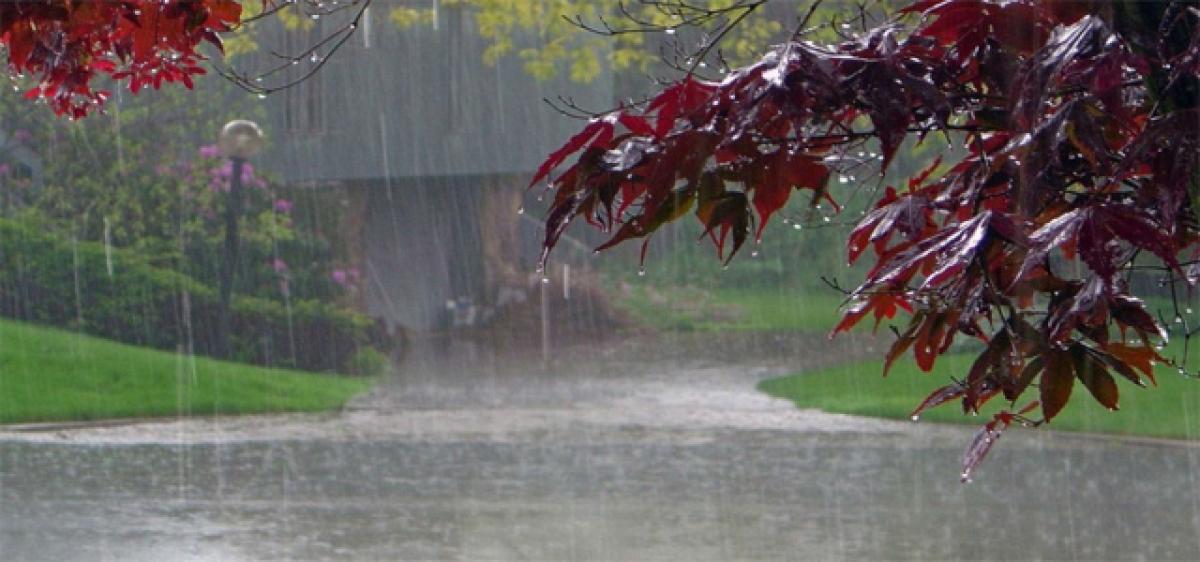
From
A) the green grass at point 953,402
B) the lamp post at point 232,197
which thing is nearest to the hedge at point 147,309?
the lamp post at point 232,197

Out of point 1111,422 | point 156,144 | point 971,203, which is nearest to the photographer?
point 971,203

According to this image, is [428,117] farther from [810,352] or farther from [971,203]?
[971,203]

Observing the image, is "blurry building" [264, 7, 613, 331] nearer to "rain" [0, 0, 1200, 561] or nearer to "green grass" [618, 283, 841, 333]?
"rain" [0, 0, 1200, 561]

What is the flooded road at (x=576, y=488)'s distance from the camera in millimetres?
7816

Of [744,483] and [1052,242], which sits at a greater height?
[1052,242]

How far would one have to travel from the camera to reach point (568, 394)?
625 inches

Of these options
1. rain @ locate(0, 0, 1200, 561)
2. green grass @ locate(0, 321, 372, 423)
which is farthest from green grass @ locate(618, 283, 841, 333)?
green grass @ locate(0, 321, 372, 423)

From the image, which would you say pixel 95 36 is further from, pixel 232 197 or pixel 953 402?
pixel 232 197

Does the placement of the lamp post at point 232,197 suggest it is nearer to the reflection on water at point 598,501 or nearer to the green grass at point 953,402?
the reflection on water at point 598,501

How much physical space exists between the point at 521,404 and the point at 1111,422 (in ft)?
18.2

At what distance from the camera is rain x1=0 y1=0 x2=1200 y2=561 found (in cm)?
827

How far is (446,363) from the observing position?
18.6 m

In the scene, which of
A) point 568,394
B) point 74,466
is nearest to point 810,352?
point 568,394

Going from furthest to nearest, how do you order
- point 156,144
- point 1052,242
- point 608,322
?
point 608,322 → point 156,144 → point 1052,242
